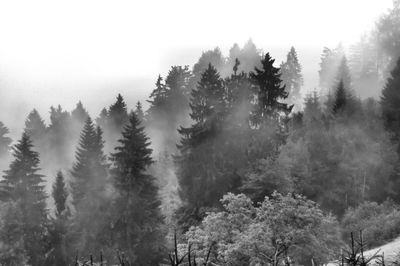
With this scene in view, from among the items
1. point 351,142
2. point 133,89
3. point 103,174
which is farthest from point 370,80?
point 133,89

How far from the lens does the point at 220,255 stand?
2920 cm

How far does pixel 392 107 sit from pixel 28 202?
137 ft

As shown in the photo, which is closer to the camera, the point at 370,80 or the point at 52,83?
the point at 370,80

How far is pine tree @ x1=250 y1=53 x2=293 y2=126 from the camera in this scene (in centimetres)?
4962

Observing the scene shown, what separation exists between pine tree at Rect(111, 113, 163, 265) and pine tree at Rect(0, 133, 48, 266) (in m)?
9.61

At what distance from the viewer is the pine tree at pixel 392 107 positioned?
5429 centimetres

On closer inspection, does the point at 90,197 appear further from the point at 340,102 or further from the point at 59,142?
the point at 59,142

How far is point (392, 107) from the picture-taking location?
56219 millimetres

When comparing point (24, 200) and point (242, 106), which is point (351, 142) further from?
point (24, 200)

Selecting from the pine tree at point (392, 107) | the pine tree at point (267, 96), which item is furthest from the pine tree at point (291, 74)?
the pine tree at point (267, 96)

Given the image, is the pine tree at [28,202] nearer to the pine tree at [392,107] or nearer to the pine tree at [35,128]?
the pine tree at [392,107]

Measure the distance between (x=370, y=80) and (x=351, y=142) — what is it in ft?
132

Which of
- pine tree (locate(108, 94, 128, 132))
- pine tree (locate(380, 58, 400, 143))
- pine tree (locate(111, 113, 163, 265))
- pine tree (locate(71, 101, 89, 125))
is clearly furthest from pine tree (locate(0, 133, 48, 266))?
pine tree (locate(71, 101, 89, 125))

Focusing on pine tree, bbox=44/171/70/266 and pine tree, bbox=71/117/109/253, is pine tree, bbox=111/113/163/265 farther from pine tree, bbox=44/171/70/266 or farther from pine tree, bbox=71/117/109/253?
pine tree, bbox=44/171/70/266
